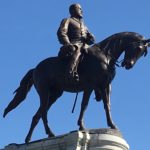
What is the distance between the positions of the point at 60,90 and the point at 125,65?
1.96m

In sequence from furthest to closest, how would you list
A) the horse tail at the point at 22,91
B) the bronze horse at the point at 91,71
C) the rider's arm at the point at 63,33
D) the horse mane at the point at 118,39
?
the horse tail at the point at 22,91 < the rider's arm at the point at 63,33 < the horse mane at the point at 118,39 < the bronze horse at the point at 91,71

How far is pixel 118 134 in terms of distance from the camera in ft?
57.4

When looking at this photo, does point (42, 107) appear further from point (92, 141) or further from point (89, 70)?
point (92, 141)

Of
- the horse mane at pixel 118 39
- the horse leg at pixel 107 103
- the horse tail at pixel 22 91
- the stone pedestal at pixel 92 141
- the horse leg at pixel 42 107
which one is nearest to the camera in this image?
the stone pedestal at pixel 92 141

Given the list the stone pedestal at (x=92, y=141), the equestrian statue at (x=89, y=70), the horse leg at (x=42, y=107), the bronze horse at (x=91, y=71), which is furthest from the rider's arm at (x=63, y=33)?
the stone pedestal at (x=92, y=141)

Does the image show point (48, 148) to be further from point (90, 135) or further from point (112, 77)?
point (112, 77)

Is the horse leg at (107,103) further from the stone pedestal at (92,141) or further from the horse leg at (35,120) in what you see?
the horse leg at (35,120)

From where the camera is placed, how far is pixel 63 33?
1888cm

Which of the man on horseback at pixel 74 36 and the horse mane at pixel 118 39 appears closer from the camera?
the man on horseback at pixel 74 36

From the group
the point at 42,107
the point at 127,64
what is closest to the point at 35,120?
the point at 42,107

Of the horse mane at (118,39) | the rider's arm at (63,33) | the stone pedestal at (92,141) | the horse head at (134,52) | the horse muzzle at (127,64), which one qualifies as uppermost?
the rider's arm at (63,33)

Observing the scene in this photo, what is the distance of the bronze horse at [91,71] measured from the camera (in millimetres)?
18172

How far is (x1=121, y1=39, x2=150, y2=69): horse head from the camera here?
18266mm

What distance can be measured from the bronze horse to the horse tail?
47 cm
